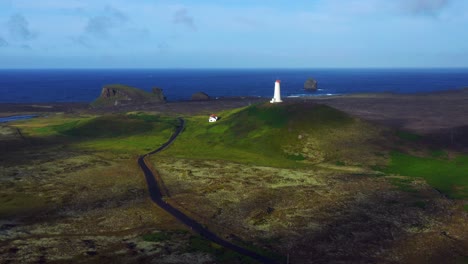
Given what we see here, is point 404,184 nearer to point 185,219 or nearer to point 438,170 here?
point 438,170

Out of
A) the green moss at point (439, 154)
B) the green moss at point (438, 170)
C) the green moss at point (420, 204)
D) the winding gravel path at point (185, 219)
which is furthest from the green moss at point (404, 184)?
the winding gravel path at point (185, 219)

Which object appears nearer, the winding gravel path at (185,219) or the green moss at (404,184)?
the winding gravel path at (185,219)

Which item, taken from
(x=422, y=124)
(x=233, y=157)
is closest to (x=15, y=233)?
(x=233, y=157)

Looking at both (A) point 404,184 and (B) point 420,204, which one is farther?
(A) point 404,184

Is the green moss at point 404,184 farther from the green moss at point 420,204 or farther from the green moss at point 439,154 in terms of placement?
the green moss at point 439,154

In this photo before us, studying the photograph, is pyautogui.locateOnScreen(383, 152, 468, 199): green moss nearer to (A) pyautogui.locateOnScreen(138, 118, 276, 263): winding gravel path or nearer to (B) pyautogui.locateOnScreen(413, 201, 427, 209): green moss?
(B) pyautogui.locateOnScreen(413, 201, 427, 209): green moss

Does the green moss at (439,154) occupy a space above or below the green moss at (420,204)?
above

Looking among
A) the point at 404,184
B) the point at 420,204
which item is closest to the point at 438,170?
the point at 404,184

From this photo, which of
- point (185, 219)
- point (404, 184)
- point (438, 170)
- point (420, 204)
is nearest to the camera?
point (185, 219)
